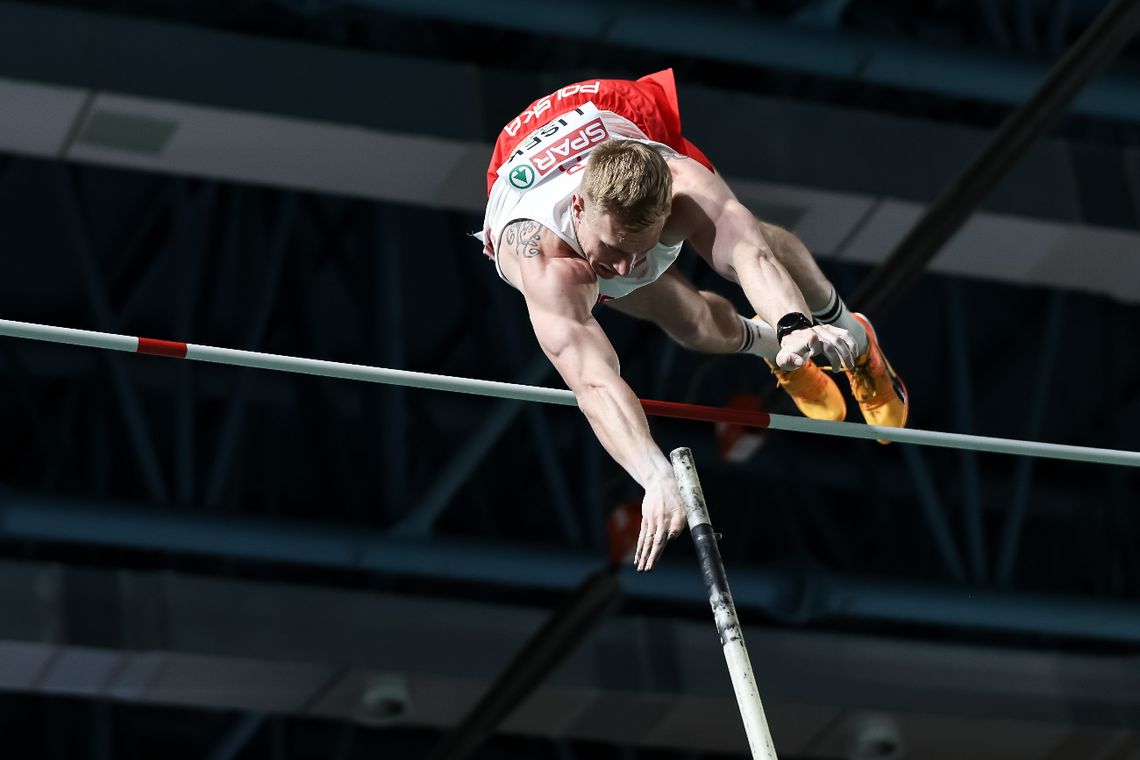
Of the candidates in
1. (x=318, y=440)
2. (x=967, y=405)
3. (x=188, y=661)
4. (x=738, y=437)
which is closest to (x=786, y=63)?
(x=738, y=437)

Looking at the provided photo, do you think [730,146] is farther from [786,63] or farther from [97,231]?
[97,231]

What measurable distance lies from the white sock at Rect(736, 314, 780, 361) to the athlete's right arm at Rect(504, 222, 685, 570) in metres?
1.31

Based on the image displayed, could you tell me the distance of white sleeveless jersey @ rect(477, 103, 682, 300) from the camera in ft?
24.2

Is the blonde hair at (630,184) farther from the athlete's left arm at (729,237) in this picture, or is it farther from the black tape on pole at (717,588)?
the black tape on pole at (717,588)

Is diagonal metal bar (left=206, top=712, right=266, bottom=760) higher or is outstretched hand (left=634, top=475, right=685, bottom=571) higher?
diagonal metal bar (left=206, top=712, right=266, bottom=760)

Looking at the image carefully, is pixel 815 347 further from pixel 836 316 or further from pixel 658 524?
pixel 836 316

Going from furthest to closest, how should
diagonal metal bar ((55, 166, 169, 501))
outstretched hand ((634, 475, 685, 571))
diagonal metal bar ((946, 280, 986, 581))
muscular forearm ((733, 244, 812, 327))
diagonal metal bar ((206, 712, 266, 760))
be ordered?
diagonal metal bar ((206, 712, 266, 760)), diagonal metal bar ((946, 280, 986, 581)), diagonal metal bar ((55, 166, 169, 501)), muscular forearm ((733, 244, 812, 327)), outstretched hand ((634, 475, 685, 571))

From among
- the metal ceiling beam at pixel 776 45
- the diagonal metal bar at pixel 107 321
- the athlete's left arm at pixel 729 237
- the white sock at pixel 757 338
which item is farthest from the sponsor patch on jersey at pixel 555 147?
the diagonal metal bar at pixel 107 321

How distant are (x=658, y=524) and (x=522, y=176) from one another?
1794 millimetres

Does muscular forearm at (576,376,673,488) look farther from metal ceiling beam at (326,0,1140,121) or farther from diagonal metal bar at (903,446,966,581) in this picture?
diagonal metal bar at (903,446,966,581)

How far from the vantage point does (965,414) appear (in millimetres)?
13602

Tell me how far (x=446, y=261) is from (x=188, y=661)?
2.88 metres

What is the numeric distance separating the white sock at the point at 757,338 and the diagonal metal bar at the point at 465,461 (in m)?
3.90

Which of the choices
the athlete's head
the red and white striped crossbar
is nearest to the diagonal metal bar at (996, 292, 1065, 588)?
the red and white striped crossbar
